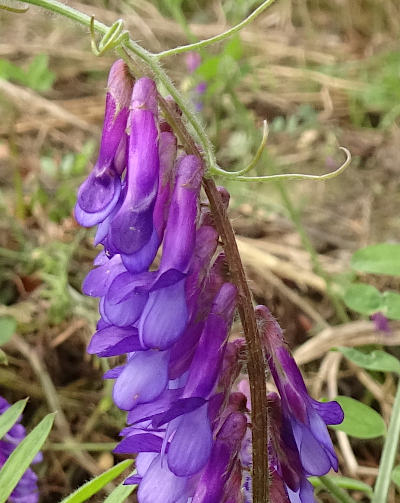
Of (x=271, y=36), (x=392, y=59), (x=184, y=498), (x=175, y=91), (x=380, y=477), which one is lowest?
(x=380, y=477)

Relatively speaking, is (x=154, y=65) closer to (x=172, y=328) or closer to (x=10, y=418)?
(x=172, y=328)

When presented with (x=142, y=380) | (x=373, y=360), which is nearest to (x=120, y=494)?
(x=142, y=380)

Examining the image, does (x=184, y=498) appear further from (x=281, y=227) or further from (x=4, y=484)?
(x=281, y=227)

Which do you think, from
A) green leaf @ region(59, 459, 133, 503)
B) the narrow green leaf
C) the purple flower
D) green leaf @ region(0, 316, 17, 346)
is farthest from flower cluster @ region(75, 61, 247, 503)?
green leaf @ region(0, 316, 17, 346)

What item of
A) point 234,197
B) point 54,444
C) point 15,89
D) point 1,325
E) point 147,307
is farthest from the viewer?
point 15,89

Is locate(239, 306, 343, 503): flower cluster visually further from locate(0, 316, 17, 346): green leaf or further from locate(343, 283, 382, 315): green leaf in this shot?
locate(0, 316, 17, 346): green leaf

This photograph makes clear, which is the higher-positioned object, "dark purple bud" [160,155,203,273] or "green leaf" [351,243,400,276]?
"dark purple bud" [160,155,203,273]

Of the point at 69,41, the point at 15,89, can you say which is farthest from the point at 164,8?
the point at 15,89
